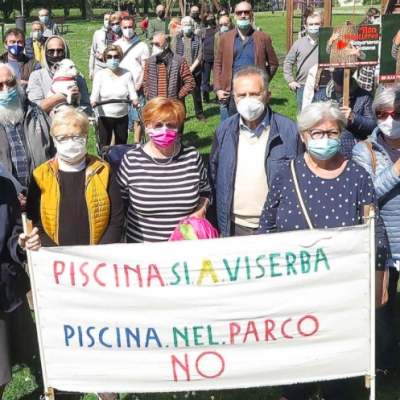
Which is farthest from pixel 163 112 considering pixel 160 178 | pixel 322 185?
pixel 322 185

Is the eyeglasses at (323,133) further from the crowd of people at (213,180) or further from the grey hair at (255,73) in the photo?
the grey hair at (255,73)

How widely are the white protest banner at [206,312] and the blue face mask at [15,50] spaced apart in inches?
223

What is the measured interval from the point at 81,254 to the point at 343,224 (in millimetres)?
1448

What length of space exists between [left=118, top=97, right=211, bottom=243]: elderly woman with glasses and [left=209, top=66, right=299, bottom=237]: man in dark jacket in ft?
0.84

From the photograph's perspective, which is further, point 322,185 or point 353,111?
point 353,111

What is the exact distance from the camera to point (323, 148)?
3.66 m

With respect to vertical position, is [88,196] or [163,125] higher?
[163,125]

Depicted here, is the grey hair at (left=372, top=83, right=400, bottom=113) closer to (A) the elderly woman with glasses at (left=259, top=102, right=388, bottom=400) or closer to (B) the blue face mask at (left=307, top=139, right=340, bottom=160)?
(A) the elderly woman with glasses at (left=259, top=102, right=388, bottom=400)

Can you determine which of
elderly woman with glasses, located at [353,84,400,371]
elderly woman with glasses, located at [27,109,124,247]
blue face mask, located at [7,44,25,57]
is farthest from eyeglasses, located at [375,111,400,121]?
blue face mask, located at [7,44,25,57]

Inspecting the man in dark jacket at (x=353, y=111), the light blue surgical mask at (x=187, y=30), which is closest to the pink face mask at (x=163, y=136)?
the man in dark jacket at (x=353, y=111)

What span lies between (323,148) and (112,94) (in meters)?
5.73

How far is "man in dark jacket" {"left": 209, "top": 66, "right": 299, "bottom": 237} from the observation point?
14.0 ft

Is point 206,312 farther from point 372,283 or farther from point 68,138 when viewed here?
point 68,138

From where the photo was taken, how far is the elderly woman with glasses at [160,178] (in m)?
4.11
